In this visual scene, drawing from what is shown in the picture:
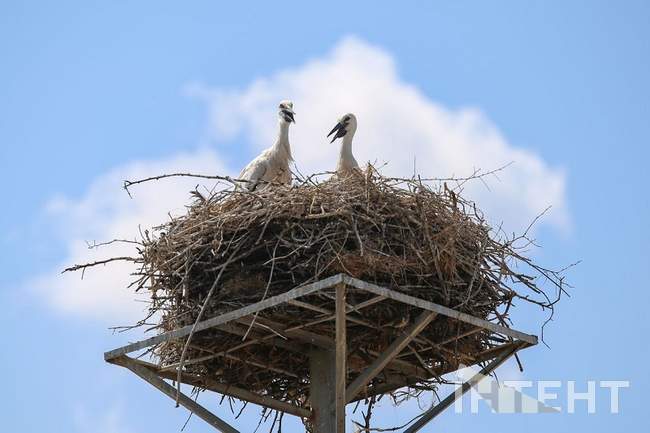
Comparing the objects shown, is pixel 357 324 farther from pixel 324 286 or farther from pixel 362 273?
pixel 324 286

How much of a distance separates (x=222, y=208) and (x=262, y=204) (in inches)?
17.8

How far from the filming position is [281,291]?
9688 millimetres

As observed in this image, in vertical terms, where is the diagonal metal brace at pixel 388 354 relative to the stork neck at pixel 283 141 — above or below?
below

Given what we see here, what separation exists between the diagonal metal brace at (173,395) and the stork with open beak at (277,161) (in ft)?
9.80

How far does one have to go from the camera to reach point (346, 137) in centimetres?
1288

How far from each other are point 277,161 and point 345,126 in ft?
2.34

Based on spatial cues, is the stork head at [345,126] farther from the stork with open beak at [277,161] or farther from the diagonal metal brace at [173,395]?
the diagonal metal brace at [173,395]

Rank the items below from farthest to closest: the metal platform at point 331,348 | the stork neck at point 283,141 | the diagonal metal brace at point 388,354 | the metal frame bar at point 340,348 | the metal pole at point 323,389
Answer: the stork neck at point 283,141
the metal pole at point 323,389
the diagonal metal brace at point 388,354
the metal platform at point 331,348
the metal frame bar at point 340,348

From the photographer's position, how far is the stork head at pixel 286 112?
13250 millimetres

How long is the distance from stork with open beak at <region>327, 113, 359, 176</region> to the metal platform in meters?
2.71

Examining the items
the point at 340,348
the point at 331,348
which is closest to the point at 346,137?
the point at 331,348

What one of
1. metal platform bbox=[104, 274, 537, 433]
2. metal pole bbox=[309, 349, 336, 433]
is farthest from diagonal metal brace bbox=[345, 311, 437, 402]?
metal pole bbox=[309, 349, 336, 433]

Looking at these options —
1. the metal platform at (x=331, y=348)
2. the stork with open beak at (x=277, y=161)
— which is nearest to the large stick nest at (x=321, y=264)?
the metal platform at (x=331, y=348)

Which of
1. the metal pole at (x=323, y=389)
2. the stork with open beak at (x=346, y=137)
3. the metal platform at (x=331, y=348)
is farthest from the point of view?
the stork with open beak at (x=346, y=137)
